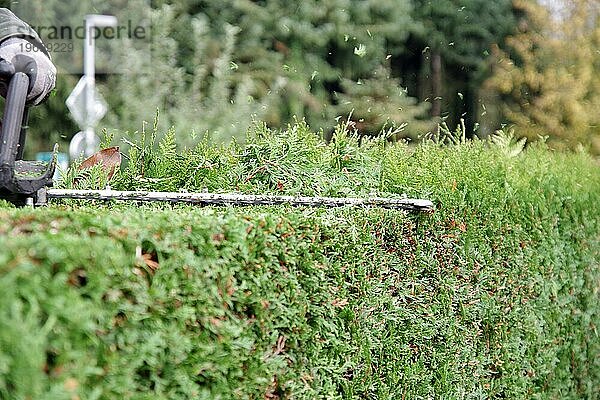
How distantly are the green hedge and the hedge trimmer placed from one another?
19cm

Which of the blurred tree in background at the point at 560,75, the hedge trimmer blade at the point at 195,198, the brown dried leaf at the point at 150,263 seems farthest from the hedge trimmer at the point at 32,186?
the blurred tree in background at the point at 560,75

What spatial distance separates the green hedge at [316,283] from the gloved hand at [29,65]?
532 millimetres

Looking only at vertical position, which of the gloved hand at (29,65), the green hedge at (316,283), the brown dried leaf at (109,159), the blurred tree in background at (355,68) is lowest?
the green hedge at (316,283)

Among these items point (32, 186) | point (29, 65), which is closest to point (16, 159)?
point (32, 186)

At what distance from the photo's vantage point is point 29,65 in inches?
139

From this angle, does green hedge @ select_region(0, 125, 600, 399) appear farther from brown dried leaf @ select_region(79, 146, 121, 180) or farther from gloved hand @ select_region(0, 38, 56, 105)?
gloved hand @ select_region(0, 38, 56, 105)

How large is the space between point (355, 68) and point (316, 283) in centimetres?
1625

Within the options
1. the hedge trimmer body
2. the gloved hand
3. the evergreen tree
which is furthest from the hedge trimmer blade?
the evergreen tree

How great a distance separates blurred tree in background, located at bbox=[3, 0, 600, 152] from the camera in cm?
1684

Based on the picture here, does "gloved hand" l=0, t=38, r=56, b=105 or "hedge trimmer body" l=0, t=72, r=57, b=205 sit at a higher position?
"gloved hand" l=0, t=38, r=56, b=105

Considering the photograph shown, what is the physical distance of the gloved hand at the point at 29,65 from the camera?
3453mm

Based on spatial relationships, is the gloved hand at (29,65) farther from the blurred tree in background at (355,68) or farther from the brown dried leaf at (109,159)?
the blurred tree in background at (355,68)

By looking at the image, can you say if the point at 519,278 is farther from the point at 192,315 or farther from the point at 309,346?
the point at 192,315

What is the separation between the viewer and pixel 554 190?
625 cm
